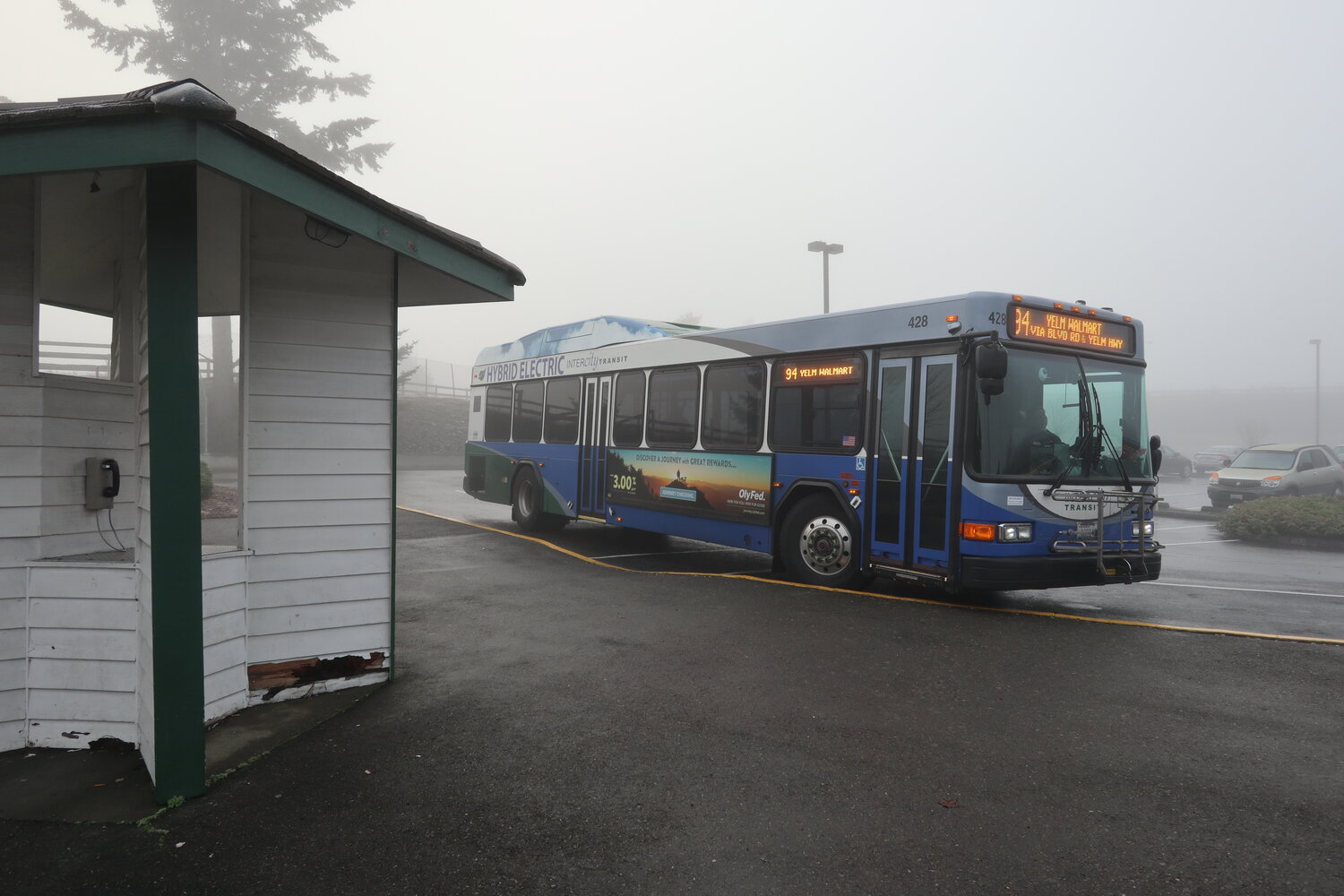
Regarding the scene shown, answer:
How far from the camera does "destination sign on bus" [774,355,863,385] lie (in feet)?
30.1

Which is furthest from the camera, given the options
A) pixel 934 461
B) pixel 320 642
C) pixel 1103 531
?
pixel 934 461

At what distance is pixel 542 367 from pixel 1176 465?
3292 cm

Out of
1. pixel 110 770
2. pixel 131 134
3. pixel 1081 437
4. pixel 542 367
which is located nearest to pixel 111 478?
pixel 110 770

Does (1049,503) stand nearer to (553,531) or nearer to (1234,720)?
(1234,720)

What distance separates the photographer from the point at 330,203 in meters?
4.42

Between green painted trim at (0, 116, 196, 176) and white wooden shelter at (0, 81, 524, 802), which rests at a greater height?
green painted trim at (0, 116, 196, 176)

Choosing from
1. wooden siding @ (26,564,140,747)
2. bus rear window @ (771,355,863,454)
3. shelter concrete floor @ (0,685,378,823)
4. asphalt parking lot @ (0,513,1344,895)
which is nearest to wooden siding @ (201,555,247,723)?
shelter concrete floor @ (0,685,378,823)

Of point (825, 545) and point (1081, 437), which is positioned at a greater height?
point (1081, 437)

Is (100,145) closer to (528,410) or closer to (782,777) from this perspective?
(782,777)

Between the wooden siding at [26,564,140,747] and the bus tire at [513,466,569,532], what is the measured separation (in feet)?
32.4

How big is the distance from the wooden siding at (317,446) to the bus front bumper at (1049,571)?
515cm

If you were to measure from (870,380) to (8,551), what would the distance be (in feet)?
23.8

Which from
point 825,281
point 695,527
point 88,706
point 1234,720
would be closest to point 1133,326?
point 1234,720

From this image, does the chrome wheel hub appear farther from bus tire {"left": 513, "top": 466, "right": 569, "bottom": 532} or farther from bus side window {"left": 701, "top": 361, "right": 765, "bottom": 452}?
bus tire {"left": 513, "top": 466, "right": 569, "bottom": 532}
